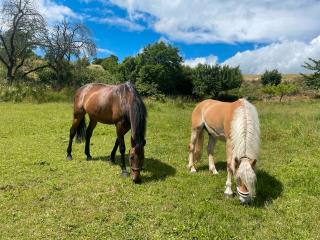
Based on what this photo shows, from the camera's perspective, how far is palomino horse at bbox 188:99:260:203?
6.11 m

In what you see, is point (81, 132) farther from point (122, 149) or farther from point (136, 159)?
→ point (136, 159)

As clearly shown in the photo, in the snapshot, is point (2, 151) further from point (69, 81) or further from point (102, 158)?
point (69, 81)

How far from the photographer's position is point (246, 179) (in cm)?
598

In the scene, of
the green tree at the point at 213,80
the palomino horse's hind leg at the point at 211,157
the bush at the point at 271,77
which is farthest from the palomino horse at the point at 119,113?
the bush at the point at 271,77

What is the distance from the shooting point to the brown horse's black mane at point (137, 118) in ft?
25.1

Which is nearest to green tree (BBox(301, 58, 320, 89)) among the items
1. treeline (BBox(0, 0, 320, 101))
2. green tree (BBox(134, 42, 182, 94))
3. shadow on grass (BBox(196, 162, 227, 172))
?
treeline (BBox(0, 0, 320, 101))

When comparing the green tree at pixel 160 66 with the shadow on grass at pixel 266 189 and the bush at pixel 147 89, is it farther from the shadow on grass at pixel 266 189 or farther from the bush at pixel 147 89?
the shadow on grass at pixel 266 189

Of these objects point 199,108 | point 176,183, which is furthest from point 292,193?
point 199,108

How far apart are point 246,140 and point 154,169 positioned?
3.12m

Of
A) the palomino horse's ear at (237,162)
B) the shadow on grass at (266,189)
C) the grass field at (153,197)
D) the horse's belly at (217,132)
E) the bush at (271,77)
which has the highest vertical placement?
the bush at (271,77)

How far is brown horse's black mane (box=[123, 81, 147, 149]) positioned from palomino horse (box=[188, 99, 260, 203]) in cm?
160

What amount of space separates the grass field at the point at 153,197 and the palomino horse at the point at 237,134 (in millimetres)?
437

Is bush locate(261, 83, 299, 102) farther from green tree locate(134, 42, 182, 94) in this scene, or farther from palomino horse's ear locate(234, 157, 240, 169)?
palomino horse's ear locate(234, 157, 240, 169)

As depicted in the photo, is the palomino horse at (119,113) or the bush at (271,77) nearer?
the palomino horse at (119,113)
